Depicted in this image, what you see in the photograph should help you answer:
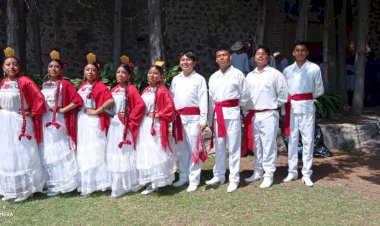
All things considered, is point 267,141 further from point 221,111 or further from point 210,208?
point 210,208

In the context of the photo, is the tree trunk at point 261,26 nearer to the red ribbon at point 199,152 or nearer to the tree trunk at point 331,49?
the tree trunk at point 331,49

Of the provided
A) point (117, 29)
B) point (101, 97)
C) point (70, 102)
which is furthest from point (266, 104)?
point (117, 29)

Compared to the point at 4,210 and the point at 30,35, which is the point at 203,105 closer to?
the point at 4,210

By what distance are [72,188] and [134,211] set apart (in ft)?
3.02

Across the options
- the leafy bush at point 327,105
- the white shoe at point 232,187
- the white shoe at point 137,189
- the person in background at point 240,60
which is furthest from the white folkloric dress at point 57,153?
the person in background at point 240,60

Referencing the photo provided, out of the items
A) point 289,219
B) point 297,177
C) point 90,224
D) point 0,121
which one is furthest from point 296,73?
point 0,121

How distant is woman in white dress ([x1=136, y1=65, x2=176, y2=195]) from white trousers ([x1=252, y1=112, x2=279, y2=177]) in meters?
1.13

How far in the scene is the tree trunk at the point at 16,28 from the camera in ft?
27.2

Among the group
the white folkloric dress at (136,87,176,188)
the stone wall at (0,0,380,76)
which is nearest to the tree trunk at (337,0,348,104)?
the stone wall at (0,0,380,76)

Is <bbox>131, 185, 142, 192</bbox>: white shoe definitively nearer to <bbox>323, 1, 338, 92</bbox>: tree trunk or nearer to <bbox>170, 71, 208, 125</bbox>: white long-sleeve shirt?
<bbox>170, 71, 208, 125</bbox>: white long-sleeve shirt

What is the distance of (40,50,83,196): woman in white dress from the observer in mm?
5156

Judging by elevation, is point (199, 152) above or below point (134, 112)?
below

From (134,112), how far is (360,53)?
602 centimetres

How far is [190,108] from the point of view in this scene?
531 cm
